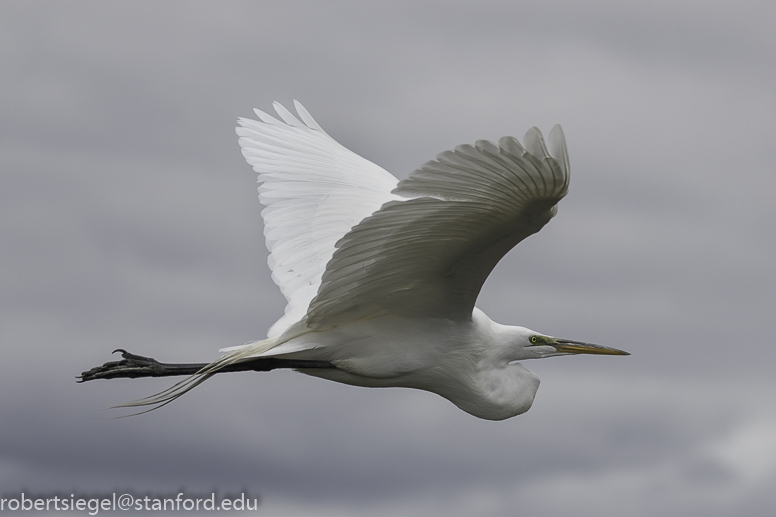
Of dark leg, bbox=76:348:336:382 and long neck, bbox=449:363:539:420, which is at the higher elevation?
dark leg, bbox=76:348:336:382

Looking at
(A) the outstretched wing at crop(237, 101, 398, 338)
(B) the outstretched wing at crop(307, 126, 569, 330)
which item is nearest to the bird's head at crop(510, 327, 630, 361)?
(B) the outstretched wing at crop(307, 126, 569, 330)

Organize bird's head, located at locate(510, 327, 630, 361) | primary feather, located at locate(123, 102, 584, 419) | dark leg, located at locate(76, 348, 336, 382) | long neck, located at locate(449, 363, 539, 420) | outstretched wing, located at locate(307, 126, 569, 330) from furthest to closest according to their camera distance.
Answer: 1. bird's head, located at locate(510, 327, 630, 361)
2. long neck, located at locate(449, 363, 539, 420)
3. dark leg, located at locate(76, 348, 336, 382)
4. primary feather, located at locate(123, 102, 584, 419)
5. outstretched wing, located at locate(307, 126, 569, 330)

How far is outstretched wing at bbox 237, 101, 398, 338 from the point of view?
9688mm

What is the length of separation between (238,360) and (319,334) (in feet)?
2.54

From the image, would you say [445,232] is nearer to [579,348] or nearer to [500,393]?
[500,393]

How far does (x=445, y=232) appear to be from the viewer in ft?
23.4

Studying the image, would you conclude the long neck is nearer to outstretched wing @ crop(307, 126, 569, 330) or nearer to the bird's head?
the bird's head

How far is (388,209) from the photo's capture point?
253 inches

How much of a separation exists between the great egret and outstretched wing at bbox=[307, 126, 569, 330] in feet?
0.04

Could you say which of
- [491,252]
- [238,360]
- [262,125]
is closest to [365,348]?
[238,360]

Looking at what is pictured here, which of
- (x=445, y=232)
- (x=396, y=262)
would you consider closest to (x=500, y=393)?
(x=396, y=262)

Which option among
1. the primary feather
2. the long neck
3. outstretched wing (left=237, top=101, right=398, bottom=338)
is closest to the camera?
the primary feather

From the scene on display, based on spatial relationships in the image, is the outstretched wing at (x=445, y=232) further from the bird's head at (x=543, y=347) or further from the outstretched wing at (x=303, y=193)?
the outstretched wing at (x=303, y=193)

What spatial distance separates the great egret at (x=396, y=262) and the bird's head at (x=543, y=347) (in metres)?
0.01
